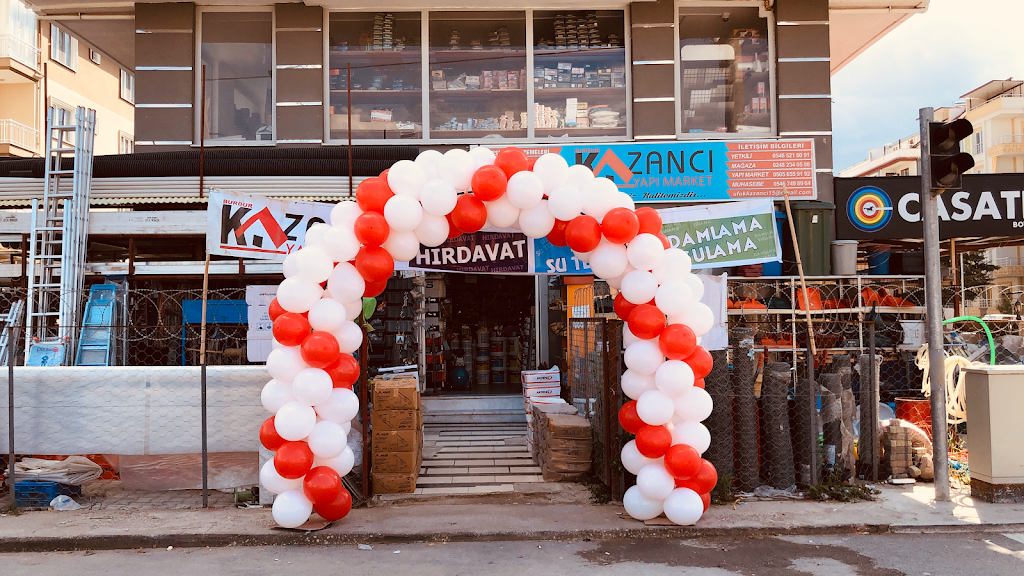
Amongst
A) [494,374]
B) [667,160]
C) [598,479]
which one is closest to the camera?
[598,479]

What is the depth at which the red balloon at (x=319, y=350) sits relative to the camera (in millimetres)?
5785

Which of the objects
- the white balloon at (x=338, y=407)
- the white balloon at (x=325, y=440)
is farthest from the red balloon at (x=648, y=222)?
the white balloon at (x=325, y=440)

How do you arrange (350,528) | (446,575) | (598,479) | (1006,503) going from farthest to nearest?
(598,479)
(1006,503)
(350,528)
(446,575)

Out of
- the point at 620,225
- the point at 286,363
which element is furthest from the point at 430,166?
the point at 286,363

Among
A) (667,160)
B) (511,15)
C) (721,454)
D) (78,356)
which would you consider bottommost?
(721,454)

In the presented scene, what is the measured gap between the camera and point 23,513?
6.59 m

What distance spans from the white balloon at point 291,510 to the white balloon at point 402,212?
8.30ft

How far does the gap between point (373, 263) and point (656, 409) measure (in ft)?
9.15

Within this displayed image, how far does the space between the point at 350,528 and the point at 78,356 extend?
Result: 5.72 meters

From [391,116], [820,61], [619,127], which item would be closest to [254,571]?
[391,116]

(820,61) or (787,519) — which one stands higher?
(820,61)

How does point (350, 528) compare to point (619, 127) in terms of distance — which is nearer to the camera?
point (350, 528)

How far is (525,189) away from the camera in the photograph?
5898mm

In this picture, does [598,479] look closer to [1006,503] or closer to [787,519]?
[787,519]
